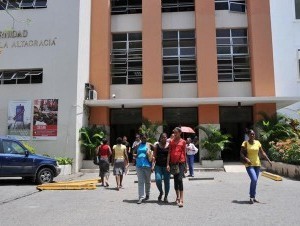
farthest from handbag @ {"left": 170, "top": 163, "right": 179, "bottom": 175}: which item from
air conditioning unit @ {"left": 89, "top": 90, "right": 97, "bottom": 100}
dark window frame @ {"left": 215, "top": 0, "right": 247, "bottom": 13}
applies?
dark window frame @ {"left": 215, "top": 0, "right": 247, "bottom": 13}

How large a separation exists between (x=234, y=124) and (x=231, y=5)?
7.21 m

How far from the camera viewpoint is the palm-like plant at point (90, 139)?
20422 mm

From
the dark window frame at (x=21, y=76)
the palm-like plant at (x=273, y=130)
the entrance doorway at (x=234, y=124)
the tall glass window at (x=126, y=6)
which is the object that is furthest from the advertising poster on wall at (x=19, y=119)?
the palm-like plant at (x=273, y=130)

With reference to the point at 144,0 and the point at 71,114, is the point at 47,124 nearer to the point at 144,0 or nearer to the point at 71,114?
the point at 71,114

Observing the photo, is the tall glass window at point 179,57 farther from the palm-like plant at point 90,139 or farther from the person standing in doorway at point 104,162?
the person standing in doorway at point 104,162

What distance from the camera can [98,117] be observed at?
2241cm

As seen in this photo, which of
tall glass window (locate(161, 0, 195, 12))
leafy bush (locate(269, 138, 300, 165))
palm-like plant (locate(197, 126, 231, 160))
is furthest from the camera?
tall glass window (locate(161, 0, 195, 12))

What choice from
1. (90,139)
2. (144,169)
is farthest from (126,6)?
(144,169)

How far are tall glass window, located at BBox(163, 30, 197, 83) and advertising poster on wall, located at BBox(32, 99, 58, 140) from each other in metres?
6.76

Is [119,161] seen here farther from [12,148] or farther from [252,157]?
[252,157]

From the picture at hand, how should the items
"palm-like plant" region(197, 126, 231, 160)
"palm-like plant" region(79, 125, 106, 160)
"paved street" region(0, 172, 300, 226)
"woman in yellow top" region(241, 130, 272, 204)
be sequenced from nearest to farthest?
"paved street" region(0, 172, 300, 226) → "woman in yellow top" region(241, 130, 272, 204) → "palm-like plant" region(79, 125, 106, 160) → "palm-like plant" region(197, 126, 231, 160)

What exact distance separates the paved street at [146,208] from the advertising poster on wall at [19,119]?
7587 millimetres

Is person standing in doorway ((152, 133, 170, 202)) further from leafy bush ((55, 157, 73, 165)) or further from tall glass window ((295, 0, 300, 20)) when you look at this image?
tall glass window ((295, 0, 300, 20))

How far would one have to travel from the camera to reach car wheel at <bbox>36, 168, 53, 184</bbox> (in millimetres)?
14156
